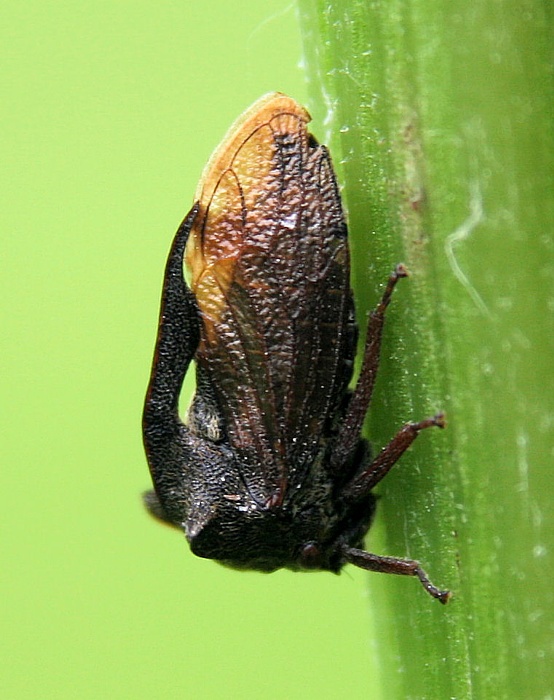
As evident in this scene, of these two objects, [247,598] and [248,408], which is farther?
[247,598]

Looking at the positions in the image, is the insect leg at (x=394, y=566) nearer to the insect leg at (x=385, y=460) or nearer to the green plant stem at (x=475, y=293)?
the green plant stem at (x=475, y=293)

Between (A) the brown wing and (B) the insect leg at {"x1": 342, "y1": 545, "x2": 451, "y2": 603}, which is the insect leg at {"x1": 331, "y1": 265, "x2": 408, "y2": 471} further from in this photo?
(B) the insect leg at {"x1": 342, "y1": 545, "x2": 451, "y2": 603}

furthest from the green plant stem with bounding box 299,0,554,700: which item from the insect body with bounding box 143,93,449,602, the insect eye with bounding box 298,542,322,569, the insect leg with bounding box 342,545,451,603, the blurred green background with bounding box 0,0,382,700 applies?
the blurred green background with bounding box 0,0,382,700

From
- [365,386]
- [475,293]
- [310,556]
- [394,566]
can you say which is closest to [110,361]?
[310,556]

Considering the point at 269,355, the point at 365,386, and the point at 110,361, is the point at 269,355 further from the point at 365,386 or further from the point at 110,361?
the point at 110,361

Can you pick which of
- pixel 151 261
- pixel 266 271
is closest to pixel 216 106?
pixel 151 261

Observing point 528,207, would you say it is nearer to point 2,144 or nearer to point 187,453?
point 187,453

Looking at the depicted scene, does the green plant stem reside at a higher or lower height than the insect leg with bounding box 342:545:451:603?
higher
